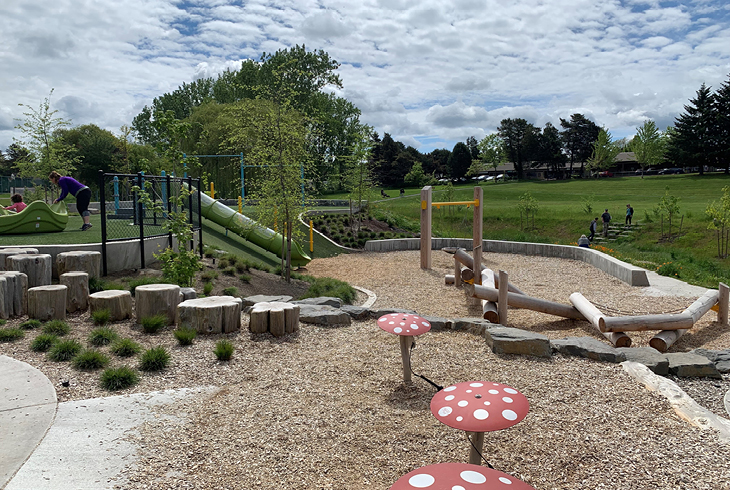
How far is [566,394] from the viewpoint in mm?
4637

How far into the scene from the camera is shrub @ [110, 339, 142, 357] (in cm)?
520

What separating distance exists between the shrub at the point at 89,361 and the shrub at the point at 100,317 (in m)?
1.27

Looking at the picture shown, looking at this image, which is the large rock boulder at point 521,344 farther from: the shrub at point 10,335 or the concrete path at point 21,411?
the shrub at point 10,335

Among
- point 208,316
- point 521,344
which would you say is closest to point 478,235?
point 521,344

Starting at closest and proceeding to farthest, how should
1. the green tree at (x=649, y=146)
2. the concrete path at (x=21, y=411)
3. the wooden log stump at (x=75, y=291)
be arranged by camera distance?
the concrete path at (x=21, y=411) < the wooden log stump at (x=75, y=291) < the green tree at (x=649, y=146)

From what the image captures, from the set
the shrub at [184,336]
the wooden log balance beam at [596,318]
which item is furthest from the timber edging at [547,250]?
the shrub at [184,336]

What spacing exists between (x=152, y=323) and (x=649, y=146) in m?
65.0

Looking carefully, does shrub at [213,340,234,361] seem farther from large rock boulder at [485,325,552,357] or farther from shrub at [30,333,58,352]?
large rock boulder at [485,325,552,357]

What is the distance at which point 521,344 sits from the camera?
5.74 metres

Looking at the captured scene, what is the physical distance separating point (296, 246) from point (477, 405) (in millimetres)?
11997

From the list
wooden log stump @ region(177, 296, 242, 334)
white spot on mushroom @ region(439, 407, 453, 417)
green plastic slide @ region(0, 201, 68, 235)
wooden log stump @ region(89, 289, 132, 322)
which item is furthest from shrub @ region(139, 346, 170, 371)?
green plastic slide @ region(0, 201, 68, 235)

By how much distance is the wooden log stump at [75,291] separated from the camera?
6520mm

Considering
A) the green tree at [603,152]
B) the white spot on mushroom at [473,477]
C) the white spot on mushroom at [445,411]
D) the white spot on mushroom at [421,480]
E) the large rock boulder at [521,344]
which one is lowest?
the large rock boulder at [521,344]

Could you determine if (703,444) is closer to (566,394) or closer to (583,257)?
(566,394)
